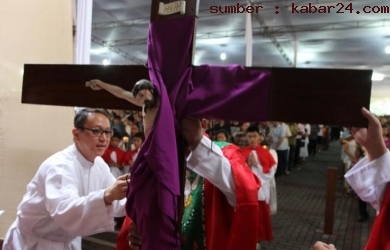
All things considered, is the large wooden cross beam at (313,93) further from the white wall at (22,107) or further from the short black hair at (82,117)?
the white wall at (22,107)

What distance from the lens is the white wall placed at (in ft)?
6.70

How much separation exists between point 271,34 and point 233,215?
28.2 feet

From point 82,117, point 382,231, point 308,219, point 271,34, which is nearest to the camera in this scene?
point 382,231

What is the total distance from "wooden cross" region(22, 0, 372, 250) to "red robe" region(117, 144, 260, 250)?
24 cm

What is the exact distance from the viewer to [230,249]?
1120 millimetres

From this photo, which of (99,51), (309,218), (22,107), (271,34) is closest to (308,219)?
(309,218)

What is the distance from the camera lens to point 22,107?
6.89 ft

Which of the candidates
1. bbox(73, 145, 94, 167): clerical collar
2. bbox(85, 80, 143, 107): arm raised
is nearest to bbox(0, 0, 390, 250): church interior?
bbox(85, 80, 143, 107): arm raised

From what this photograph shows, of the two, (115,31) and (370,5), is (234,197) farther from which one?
(115,31)

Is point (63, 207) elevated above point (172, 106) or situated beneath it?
situated beneath

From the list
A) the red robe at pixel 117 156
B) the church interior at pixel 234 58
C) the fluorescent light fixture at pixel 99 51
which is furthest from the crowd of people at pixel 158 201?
the fluorescent light fixture at pixel 99 51

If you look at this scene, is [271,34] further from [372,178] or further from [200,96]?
[200,96]

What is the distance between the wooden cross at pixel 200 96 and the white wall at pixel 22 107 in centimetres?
130

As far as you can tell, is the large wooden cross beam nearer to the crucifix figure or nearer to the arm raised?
the arm raised
